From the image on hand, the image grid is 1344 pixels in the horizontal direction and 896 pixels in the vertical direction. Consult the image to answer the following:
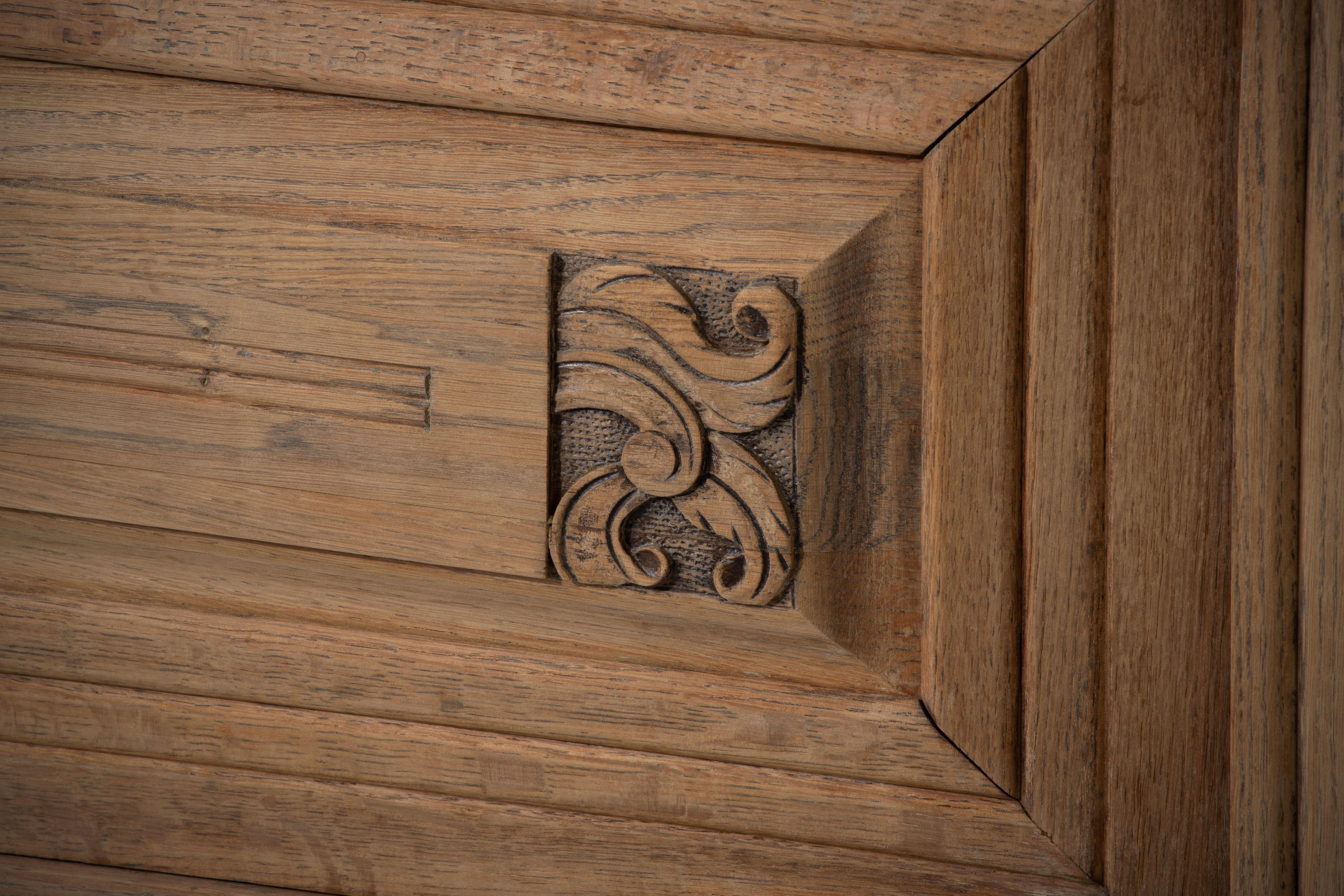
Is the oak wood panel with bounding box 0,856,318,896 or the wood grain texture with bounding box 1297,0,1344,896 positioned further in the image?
the oak wood panel with bounding box 0,856,318,896

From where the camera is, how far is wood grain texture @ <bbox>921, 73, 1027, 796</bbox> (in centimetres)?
55

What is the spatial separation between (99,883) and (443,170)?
1.84 feet

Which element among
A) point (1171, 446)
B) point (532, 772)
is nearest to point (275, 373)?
point (532, 772)

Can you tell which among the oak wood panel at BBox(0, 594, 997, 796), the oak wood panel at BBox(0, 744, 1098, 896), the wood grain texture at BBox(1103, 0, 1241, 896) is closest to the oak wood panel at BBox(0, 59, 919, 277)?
the wood grain texture at BBox(1103, 0, 1241, 896)

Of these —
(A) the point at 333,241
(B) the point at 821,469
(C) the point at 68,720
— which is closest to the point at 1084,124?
(B) the point at 821,469

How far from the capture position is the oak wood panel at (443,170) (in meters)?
0.58

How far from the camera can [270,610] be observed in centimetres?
65

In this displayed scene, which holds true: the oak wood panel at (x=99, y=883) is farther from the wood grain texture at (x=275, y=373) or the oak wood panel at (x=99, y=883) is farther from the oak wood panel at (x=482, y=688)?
the wood grain texture at (x=275, y=373)

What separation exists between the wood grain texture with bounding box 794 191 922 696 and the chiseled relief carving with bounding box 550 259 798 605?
0.05ft

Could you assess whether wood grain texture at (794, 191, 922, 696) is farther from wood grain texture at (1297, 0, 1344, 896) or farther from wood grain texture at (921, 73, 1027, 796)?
wood grain texture at (1297, 0, 1344, 896)

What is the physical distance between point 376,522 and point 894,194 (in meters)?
0.39

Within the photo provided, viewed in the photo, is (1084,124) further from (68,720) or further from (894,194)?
(68,720)

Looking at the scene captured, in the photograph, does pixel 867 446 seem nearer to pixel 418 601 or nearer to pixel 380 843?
pixel 418 601

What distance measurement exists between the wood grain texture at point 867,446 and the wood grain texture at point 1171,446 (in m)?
0.11
